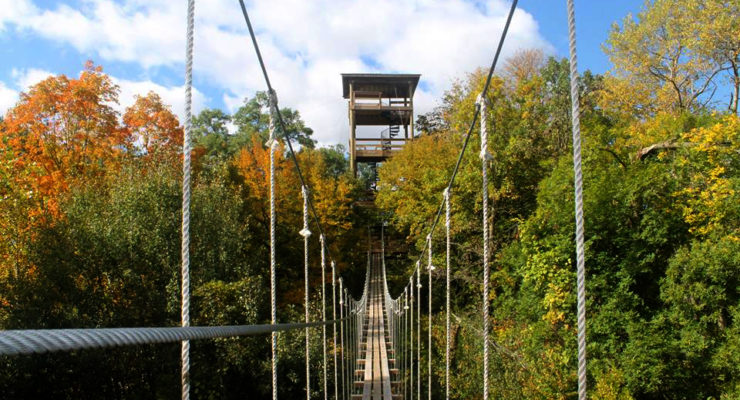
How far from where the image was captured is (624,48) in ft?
32.8

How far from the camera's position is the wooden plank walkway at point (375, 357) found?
9.00 m

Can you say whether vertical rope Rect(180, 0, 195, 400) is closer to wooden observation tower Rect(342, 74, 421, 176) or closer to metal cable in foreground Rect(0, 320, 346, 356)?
metal cable in foreground Rect(0, 320, 346, 356)

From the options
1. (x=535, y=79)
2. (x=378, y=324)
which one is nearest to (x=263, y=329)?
(x=535, y=79)

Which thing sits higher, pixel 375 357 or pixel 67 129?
pixel 67 129

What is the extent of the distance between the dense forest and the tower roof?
25.6 ft

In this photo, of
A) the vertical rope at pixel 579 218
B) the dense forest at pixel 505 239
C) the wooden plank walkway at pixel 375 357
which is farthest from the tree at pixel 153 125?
the vertical rope at pixel 579 218

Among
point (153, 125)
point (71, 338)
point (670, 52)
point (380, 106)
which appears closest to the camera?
point (71, 338)

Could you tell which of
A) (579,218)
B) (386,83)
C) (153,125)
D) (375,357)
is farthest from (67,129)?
(386,83)

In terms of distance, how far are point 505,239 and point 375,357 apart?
170 inches

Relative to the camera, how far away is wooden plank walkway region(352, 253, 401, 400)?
900 centimetres

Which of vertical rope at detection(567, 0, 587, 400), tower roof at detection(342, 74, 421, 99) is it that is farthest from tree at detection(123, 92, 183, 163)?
vertical rope at detection(567, 0, 587, 400)

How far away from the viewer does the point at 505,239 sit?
12562mm

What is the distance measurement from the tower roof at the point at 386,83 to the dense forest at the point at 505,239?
780cm

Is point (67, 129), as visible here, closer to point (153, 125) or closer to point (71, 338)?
point (153, 125)
